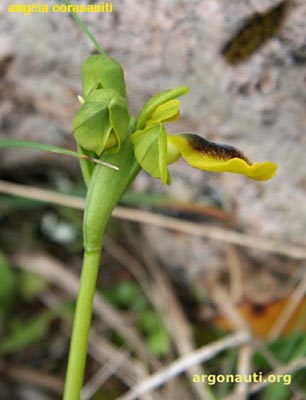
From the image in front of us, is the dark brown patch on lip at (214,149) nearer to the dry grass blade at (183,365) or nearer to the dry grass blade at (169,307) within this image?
the dry grass blade at (183,365)

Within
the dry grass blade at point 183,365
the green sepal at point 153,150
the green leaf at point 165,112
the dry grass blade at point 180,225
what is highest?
the green leaf at point 165,112

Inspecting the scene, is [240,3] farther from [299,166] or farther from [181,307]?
[181,307]

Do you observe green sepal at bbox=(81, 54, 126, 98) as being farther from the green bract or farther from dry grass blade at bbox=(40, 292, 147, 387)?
dry grass blade at bbox=(40, 292, 147, 387)

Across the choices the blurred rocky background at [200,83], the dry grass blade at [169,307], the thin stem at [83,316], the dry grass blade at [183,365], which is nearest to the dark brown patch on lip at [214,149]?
the thin stem at [83,316]

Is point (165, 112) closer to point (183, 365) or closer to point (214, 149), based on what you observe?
point (214, 149)

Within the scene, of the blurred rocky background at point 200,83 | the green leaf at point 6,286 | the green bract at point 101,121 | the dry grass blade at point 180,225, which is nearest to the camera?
the green bract at point 101,121
